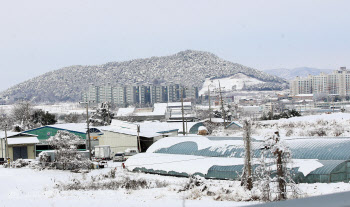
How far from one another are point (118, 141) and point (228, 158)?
69.1 ft

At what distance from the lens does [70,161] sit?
3391 cm

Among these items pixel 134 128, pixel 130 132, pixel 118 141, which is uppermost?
pixel 134 128

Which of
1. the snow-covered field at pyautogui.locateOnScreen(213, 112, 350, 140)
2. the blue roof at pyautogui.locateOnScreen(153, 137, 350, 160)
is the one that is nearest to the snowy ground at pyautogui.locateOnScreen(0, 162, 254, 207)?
the blue roof at pyautogui.locateOnScreen(153, 137, 350, 160)

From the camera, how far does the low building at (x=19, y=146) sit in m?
43.3

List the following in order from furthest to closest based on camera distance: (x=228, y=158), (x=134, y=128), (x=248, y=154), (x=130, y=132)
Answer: (x=134, y=128), (x=130, y=132), (x=228, y=158), (x=248, y=154)

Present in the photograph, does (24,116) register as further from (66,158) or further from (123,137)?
(66,158)

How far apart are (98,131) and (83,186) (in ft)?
95.1

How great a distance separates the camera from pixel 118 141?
46562mm

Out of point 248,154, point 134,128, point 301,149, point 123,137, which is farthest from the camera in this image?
point 134,128

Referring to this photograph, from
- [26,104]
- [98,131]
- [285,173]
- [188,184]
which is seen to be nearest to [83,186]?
[188,184]

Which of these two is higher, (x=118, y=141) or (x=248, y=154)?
(x=248, y=154)

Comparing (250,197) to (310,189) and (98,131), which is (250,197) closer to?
(310,189)

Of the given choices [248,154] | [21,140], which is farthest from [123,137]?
[248,154]

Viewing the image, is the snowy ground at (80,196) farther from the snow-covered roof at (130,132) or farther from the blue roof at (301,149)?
the snow-covered roof at (130,132)
